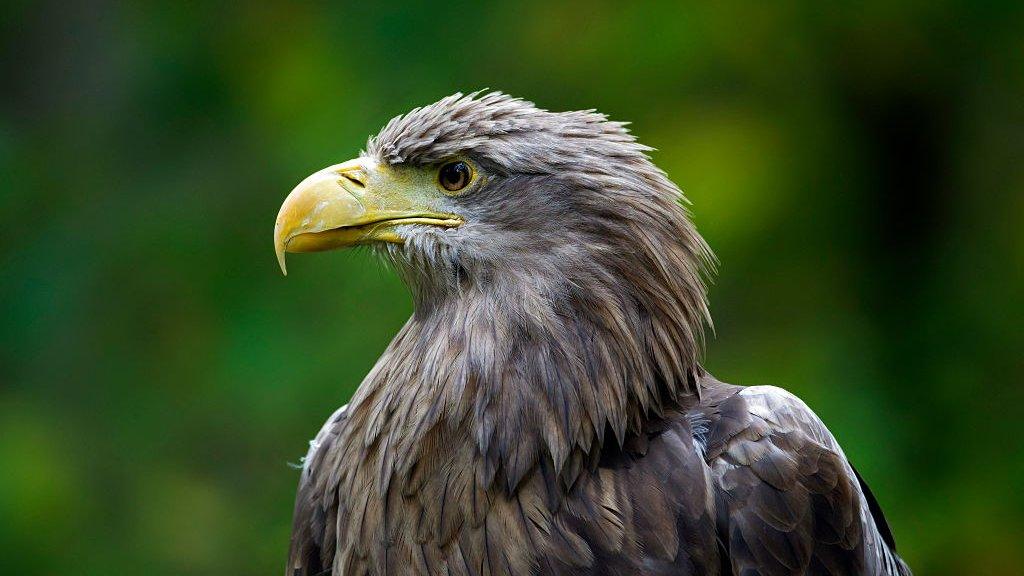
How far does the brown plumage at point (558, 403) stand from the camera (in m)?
2.97

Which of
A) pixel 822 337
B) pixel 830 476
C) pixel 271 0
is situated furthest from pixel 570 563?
pixel 271 0

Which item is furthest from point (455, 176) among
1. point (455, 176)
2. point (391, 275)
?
point (391, 275)

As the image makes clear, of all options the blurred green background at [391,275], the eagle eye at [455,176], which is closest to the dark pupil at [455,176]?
the eagle eye at [455,176]

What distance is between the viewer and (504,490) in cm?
299

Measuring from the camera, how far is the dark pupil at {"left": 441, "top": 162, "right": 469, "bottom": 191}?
328 centimetres

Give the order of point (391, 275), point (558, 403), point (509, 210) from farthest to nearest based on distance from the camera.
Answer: point (391, 275)
point (509, 210)
point (558, 403)

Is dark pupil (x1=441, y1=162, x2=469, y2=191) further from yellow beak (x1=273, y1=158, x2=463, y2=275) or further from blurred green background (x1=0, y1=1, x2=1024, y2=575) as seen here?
blurred green background (x1=0, y1=1, x2=1024, y2=575)

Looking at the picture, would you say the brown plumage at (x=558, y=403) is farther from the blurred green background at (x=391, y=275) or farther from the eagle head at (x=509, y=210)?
the blurred green background at (x=391, y=275)

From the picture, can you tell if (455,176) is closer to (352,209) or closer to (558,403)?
(352,209)

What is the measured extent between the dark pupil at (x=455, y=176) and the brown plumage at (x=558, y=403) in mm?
25

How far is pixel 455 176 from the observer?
10.8 ft

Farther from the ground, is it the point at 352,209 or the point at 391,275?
the point at 352,209

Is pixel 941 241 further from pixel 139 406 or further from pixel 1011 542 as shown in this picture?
pixel 139 406

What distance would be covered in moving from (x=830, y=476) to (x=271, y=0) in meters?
4.65
